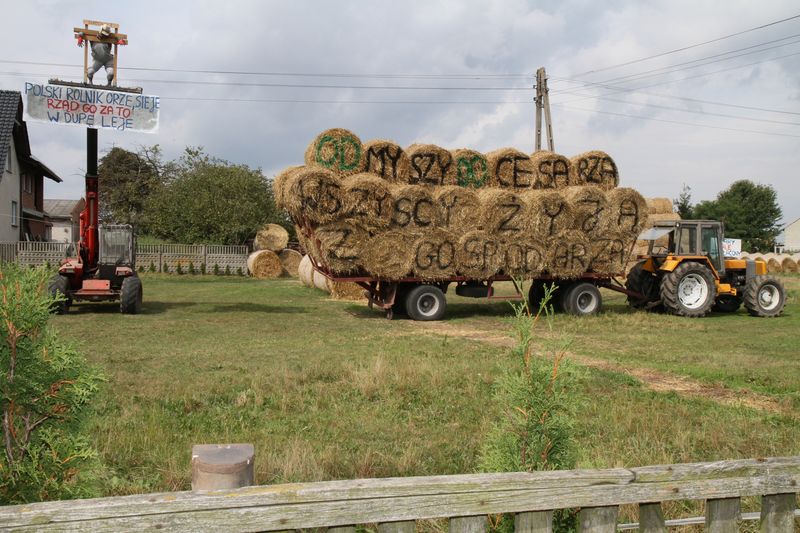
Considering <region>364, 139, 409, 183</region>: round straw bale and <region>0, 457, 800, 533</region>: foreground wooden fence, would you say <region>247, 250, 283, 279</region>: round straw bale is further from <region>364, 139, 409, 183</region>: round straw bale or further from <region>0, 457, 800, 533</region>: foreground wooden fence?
<region>0, 457, 800, 533</region>: foreground wooden fence

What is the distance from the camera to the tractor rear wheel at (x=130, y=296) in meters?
14.2

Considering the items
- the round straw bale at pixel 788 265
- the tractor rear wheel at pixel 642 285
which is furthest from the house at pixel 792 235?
the tractor rear wheel at pixel 642 285

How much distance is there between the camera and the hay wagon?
1459cm

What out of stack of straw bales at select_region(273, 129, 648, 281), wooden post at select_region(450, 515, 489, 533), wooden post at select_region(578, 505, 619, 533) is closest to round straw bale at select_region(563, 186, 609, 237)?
stack of straw bales at select_region(273, 129, 648, 281)

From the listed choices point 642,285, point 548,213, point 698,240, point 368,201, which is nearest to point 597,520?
point 368,201

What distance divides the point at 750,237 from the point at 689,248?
6527 cm

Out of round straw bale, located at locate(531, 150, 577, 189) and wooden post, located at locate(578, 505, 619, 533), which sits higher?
round straw bale, located at locate(531, 150, 577, 189)

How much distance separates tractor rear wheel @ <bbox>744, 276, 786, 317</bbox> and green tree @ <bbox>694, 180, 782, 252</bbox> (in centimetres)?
6284

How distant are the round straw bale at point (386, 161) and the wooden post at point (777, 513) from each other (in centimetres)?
1206

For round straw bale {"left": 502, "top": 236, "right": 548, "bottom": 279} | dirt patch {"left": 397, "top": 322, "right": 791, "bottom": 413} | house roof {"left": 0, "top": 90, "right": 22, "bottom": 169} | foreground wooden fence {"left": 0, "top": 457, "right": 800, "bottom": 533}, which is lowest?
dirt patch {"left": 397, "top": 322, "right": 791, "bottom": 413}

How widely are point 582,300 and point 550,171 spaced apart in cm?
317

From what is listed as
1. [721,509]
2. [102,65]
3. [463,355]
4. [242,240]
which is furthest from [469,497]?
[242,240]

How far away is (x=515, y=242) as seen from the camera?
48.3 feet

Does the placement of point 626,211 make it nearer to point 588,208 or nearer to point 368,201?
point 588,208
